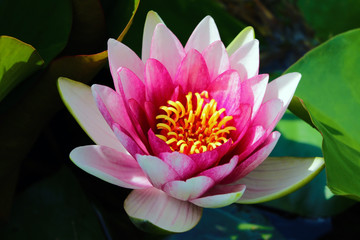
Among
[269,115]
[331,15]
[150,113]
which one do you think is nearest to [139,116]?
[150,113]

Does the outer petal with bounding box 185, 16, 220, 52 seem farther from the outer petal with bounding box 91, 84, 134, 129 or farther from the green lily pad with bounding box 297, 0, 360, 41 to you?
the green lily pad with bounding box 297, 0, 360, 41

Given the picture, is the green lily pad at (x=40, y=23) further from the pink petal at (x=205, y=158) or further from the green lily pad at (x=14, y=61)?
the pink petal at (x=205, y=158)

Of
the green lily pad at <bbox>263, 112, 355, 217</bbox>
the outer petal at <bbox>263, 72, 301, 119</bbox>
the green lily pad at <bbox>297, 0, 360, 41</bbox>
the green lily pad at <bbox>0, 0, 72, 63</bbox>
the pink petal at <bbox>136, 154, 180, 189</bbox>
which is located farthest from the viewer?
the green lily pad at <bbox>297, 0, 360, 41</bbox>

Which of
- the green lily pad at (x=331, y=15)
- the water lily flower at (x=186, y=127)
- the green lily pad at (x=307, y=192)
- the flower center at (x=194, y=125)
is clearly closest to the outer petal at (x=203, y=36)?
the water lily flower at (x=186, y=127)

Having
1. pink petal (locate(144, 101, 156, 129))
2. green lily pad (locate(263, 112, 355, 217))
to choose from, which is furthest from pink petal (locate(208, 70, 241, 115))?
green lily pad (locate(263, 112, 355, 217))

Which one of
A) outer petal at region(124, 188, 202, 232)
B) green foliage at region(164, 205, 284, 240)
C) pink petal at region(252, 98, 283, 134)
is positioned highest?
pink petal at region(252, 98, 283, 134)
